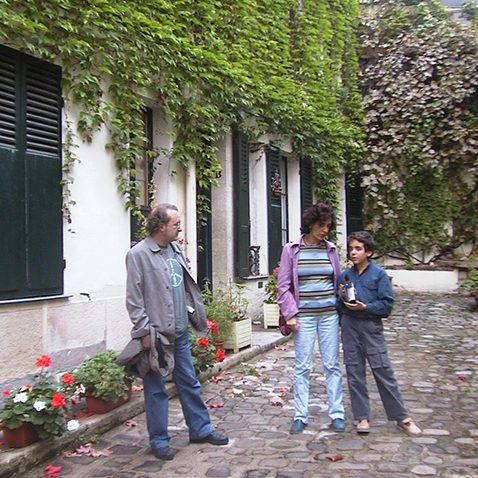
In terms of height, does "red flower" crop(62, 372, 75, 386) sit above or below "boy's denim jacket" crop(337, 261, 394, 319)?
below

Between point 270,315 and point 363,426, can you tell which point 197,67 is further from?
point 363,426

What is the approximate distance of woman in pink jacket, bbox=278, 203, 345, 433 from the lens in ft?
15.5

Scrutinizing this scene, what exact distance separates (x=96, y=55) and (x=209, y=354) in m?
3.16

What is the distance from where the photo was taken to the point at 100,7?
5781mm

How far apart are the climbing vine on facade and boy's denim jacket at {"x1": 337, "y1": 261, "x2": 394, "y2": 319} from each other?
278cm

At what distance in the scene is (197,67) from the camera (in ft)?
24.6

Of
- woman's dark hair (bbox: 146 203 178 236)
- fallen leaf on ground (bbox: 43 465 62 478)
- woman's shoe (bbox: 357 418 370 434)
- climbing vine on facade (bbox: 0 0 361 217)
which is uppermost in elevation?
climbing vine on facade (bbox: 0 0 361 217)

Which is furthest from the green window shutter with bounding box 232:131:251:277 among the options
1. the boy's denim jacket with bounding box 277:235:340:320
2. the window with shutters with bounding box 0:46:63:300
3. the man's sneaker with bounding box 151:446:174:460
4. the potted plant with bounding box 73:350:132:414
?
the man's sneaker with bounding box 151:446:174:460

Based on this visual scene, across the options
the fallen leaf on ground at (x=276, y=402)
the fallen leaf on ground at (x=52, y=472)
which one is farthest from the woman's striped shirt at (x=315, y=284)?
the fallen leaf on ground at (x=52, y=472)

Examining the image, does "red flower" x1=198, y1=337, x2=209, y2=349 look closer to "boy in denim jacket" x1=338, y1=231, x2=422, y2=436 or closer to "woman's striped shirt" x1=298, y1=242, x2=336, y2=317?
"woman's striped shirt" x1=298, y1=242, x2=336, y2=317

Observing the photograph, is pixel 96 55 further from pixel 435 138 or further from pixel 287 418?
pixel 435 138

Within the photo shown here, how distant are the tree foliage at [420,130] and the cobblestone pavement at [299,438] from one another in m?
7.90

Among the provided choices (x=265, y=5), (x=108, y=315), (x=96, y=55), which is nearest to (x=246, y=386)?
(x=108, y=315)

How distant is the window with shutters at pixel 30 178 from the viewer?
5.01m
